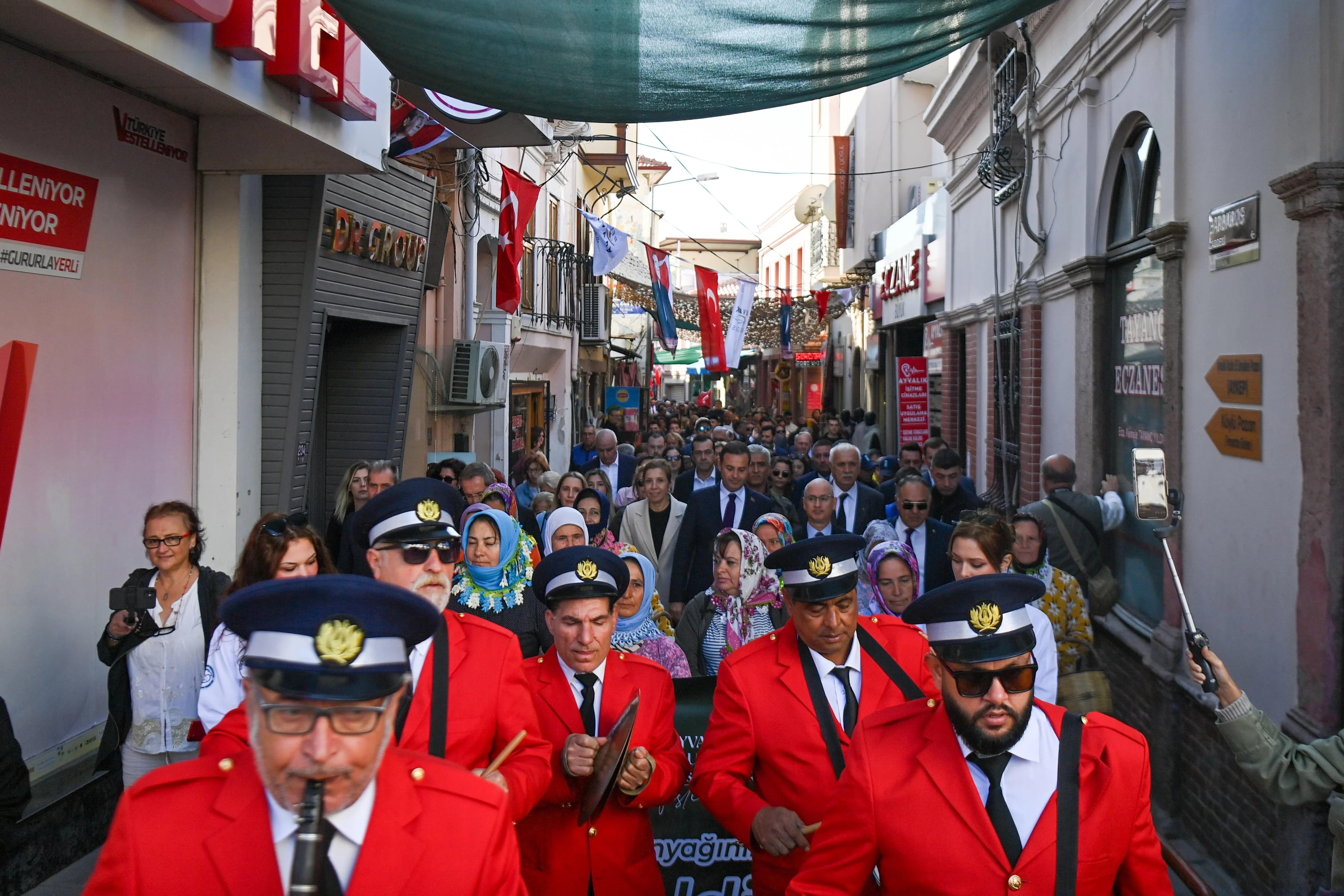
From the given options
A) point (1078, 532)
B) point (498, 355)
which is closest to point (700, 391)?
point (498, 355)

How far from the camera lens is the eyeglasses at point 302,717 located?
2.05 metres

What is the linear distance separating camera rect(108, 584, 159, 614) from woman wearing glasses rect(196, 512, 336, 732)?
11.4 inches

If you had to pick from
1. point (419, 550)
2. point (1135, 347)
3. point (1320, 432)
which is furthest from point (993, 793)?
point (1135, 347)

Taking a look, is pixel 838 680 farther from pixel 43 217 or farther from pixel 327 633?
pixel 43 217

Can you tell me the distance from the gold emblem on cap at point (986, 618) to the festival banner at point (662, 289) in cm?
1659

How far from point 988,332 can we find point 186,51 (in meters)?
10.1

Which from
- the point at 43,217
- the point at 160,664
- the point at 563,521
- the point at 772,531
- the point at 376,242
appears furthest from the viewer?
the point at 376,242

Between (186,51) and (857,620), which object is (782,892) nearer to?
(857,620)

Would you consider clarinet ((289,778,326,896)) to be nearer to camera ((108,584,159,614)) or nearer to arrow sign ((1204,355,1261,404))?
camera ((108,584,159,614))

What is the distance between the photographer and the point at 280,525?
460 centimetres

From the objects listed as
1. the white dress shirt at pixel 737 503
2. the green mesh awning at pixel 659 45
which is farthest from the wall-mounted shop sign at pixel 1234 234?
the white dress shirt at pixel 737 503

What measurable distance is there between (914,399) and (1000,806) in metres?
13.9

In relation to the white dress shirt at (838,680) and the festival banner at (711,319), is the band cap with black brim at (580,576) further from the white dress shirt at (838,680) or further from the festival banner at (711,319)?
the festival banner at (711,319)

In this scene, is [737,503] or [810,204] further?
[810,204]
